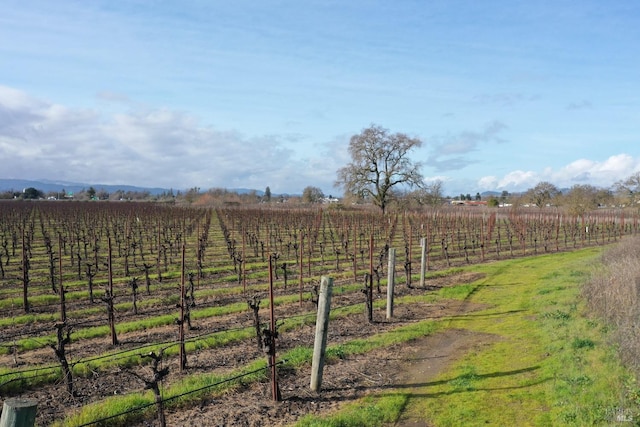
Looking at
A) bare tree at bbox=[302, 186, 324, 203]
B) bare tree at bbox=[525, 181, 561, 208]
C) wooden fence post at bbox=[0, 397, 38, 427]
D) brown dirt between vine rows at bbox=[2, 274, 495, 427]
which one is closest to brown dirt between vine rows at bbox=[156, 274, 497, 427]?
brown dirt between vine rows at bbox=[2, 274, 495, 427]

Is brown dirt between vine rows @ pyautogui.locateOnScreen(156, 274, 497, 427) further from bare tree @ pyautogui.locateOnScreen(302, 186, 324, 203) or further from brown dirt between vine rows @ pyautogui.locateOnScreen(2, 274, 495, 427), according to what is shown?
bare tree @ pyautogui.locateOnScreen(302, 186, 324, 203)

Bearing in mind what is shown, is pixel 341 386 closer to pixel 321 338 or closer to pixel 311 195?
pixel 321 338

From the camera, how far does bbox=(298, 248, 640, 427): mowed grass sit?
5930mm

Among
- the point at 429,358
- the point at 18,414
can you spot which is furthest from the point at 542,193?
the point at 18,414

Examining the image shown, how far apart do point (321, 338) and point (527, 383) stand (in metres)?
3.18

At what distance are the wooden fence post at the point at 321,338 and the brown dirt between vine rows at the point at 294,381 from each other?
8.3 inches

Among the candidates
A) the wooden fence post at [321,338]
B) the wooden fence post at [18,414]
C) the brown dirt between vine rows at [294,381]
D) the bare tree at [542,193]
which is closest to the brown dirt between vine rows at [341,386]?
the brown dirt between vine rows at [294,381]

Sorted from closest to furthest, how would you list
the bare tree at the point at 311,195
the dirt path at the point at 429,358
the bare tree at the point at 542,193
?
the dirt path at the point at 429,358, the bare tree at the point at 542,193, the bare tree at the point at 311,195

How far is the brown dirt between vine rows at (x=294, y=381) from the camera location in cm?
625

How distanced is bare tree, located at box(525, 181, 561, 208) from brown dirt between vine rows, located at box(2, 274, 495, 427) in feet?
211

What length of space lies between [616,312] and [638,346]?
7.81ft

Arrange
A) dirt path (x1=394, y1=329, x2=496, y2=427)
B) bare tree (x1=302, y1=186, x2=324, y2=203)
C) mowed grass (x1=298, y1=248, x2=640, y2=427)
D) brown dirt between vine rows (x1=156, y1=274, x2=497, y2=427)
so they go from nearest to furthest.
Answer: mowed grass (x1=298, y1=248, x2=640, y2=427), brown dirt between vine rows (x1=156, y1=274, x2=497, y2=427), dirt path (x1=394, y1=329, x2=496, y2=427), bare tree (x1=302, y1=186, x2=324, y2=203)

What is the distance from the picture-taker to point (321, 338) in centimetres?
694

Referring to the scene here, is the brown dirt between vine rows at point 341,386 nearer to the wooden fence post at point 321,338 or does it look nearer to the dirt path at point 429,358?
the dirt path at point 429,358
